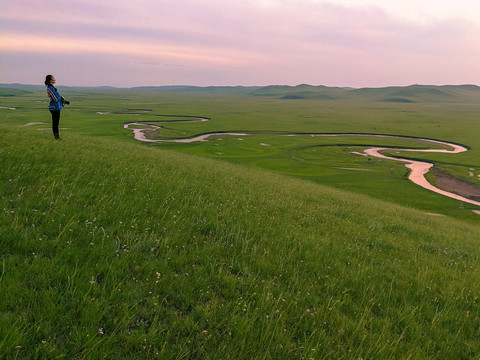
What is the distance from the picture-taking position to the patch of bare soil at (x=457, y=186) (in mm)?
45606

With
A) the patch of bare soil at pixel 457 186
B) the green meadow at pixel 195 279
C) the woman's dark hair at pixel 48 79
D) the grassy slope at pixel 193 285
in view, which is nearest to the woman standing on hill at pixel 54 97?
the woman's dark hair at pixel 48 79

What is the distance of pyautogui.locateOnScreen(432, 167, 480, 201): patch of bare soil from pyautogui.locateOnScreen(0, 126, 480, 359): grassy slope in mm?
45548

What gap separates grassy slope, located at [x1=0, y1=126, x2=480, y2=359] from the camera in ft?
13.1

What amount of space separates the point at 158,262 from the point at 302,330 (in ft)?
9.44

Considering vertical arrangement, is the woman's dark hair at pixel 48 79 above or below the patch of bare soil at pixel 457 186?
above

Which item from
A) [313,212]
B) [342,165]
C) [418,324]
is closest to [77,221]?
[418,324]

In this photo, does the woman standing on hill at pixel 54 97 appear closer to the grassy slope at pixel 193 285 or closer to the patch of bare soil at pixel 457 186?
the grassy slope at pixel 193 285

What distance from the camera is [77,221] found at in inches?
252

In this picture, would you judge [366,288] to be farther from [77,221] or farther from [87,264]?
[77,221]

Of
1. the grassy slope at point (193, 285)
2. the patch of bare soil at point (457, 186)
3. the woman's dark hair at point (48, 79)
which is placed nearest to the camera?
the grassy slope at point (193, 285)

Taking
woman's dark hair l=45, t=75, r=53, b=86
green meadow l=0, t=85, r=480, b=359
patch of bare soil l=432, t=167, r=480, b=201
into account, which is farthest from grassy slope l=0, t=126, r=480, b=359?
patch of bare soil l=432, t=167, r=480, b=201

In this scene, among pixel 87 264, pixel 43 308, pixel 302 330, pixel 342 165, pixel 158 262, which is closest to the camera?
pixel 43 308

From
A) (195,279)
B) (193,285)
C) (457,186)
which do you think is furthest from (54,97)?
(457,186)

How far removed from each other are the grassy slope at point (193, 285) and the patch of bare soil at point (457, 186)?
45.5 metres
